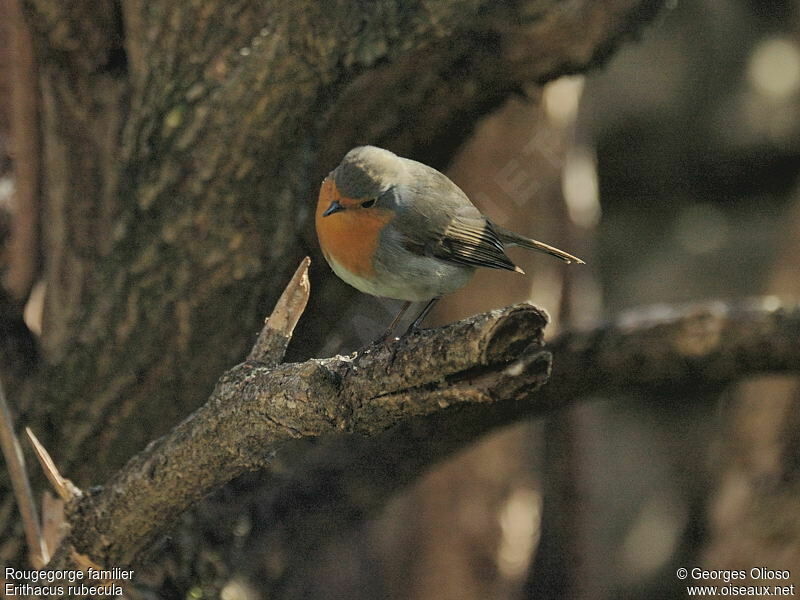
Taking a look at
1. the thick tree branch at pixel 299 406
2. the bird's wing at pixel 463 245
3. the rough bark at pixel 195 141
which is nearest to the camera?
the thick tree branch at pixel 299 406

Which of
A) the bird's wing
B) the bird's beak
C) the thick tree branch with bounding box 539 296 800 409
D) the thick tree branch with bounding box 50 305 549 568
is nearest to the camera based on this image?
the thick tree branch with bounding box 50 305 549 568

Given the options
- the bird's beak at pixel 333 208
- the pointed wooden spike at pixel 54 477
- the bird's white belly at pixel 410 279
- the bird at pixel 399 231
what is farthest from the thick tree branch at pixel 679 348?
the pointed wooden spike at pixel 54 477

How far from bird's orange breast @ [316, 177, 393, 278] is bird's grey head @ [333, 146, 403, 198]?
0.08ft

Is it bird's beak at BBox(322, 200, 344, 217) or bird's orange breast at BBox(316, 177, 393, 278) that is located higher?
bird's beak at BBox(322, 200, 344, 217)

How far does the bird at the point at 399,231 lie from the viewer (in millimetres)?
2693

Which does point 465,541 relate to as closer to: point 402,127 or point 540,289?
point 540,289

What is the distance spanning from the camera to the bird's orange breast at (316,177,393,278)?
2688 millimetres

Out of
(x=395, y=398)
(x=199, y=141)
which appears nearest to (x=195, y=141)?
(x=199, y=141)

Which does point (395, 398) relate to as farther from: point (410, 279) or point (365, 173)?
point (365, 173)

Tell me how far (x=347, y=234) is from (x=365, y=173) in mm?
174

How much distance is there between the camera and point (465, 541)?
5375 mm

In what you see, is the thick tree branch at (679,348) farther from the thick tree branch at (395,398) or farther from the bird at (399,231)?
the bird at (399,231)

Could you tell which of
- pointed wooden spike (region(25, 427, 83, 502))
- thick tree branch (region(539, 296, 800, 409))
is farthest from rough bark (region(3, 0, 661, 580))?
thick tree branch (region(539, 296, 800, 409))

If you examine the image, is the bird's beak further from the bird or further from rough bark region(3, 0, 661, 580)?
rough bark region(3, 0, 661, 580)
